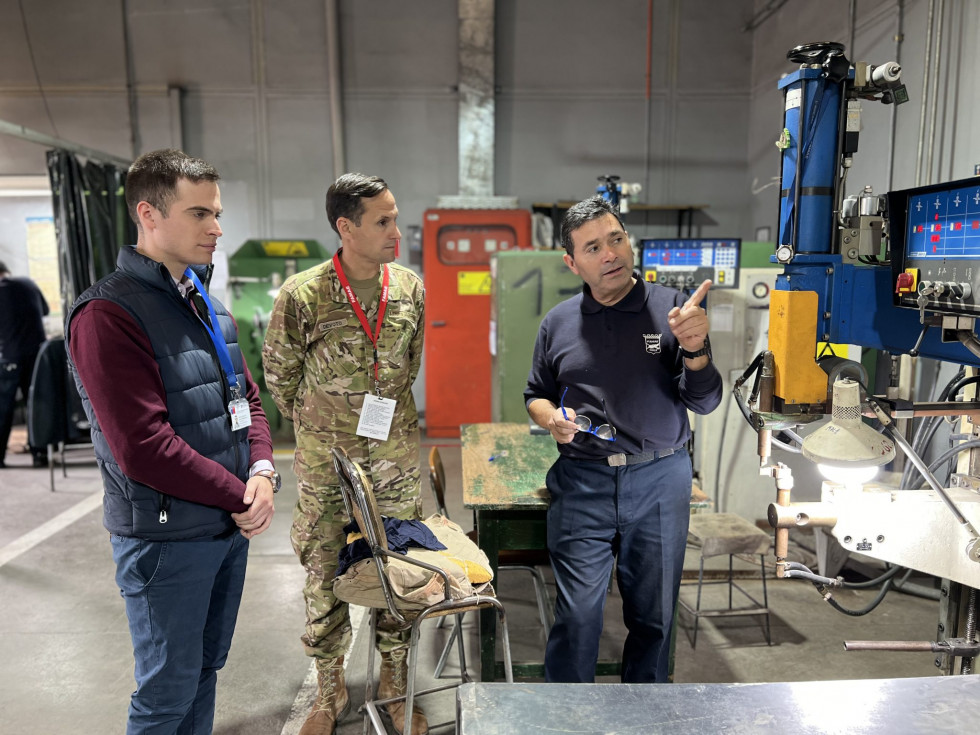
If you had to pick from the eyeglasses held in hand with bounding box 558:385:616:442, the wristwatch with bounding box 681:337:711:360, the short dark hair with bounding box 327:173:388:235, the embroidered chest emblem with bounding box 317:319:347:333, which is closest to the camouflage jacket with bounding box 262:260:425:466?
the embroidered chest emblem with bounding box 317:319:347:333

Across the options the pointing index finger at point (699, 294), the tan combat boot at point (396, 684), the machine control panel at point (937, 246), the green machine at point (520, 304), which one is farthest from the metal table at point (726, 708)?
the green machine at point (520, 304)

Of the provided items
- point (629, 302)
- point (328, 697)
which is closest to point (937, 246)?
point (629, 302)

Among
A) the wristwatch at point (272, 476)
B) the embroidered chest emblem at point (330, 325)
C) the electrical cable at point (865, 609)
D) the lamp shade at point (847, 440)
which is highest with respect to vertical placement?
the embroidered chest emblem at point (330, 325)

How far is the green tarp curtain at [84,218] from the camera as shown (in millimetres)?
4531

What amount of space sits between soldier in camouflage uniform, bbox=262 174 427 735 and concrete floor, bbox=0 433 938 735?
41 cm

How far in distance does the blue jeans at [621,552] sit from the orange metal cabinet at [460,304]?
3.77m

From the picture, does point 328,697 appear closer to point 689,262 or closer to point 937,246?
point 937,246

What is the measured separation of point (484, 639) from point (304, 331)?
1168 mm

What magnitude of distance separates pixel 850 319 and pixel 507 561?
1.75 meters

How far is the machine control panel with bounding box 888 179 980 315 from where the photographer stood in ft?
3.80

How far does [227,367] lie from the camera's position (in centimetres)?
161

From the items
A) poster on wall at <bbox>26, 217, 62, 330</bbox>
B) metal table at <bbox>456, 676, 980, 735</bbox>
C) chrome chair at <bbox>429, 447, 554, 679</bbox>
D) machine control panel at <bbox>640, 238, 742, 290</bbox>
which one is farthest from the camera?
poster on wall at <bbox>26, 217, 62, 330</bbox>

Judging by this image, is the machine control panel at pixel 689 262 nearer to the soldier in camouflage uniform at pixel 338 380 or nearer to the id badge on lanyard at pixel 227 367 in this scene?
the soldier in camouflage uniform at pixel 338 380

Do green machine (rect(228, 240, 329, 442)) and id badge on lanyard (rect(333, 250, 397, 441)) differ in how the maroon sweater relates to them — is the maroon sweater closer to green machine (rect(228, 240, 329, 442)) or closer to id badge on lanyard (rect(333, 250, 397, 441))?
id badge on lanyard (rect(333, 250, 397, 441))
